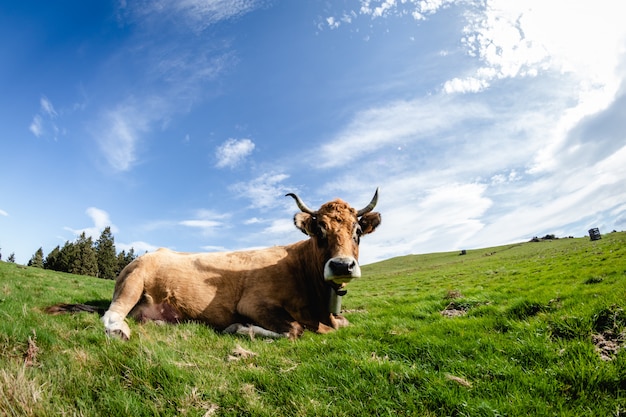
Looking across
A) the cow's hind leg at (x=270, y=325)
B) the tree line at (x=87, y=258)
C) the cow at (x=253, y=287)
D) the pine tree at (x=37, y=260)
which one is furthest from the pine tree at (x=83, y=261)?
the cow's hind leg at (x=270, y=325)

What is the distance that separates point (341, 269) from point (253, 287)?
250 centimetres

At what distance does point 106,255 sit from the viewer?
77062 mm

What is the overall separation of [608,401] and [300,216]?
6.03 m

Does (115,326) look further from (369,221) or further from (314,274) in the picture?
(369,221)

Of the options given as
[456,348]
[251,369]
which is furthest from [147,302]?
[456,348]

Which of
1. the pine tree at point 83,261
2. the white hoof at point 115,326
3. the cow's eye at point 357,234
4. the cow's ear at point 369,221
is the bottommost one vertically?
the white hoof at point 115,326

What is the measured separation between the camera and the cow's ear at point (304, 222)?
307 inches

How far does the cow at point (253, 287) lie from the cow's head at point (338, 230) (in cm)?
2

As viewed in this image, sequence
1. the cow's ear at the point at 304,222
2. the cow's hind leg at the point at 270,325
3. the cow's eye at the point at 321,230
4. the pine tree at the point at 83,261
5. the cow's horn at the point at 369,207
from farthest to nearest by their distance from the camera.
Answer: the pine tree at the point at 83,261, the cow's horn at the point at 369,207, the cow's ear at the point at 304,222, the cow's eye at the point at 321,230, the cow's hind leg at the point at 270,325

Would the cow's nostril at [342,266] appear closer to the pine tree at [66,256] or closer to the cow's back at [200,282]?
the cow's back at [200,282]

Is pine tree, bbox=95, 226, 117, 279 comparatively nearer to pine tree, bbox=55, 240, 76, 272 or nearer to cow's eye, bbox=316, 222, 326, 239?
pine tree, bbox=55, 240, 76, 272

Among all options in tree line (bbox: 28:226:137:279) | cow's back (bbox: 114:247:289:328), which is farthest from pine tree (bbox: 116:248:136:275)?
cow's back (bbox: 114:247:289:328)

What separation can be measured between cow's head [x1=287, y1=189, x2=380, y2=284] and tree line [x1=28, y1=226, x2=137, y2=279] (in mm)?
68517

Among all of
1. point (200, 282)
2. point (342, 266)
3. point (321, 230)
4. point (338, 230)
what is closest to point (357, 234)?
point (338, 230)
